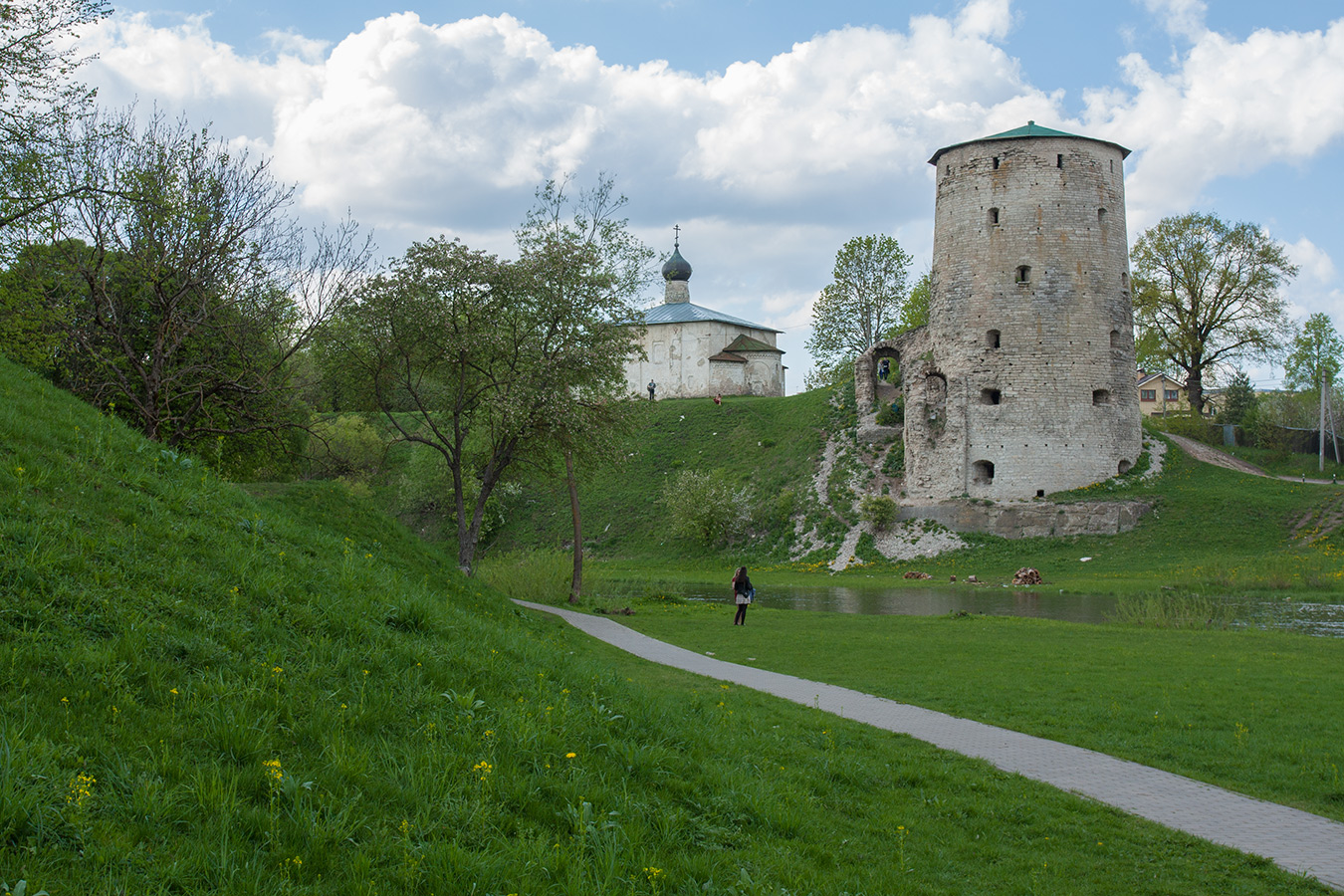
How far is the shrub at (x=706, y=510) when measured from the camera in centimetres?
4128

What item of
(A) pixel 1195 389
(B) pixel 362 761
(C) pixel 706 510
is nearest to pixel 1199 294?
(A) pixel 1195 389

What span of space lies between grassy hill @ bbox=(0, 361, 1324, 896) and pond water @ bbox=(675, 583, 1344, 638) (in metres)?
14.4

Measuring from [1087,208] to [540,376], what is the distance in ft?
90.5

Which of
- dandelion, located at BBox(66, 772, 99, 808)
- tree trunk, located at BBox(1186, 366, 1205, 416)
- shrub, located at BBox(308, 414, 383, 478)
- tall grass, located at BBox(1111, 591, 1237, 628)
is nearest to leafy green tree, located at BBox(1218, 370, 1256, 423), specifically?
tree trunk, located at BBox(1186, 366, 1205, 416)

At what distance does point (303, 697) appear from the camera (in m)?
5.18

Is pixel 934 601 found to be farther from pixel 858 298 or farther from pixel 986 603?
pixel 858 298

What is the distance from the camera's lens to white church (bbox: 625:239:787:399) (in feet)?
214

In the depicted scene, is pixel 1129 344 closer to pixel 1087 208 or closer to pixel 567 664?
pixel 1087 208

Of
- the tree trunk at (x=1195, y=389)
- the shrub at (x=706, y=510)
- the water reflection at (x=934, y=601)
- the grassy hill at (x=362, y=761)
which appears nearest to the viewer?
the grassy hill at (x=362, y=761)

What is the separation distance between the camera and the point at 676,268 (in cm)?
7319

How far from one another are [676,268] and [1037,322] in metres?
39.4

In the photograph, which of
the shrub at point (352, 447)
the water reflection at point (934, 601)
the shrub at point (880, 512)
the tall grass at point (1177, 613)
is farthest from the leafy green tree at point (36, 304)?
the shrub at point (880, 512)

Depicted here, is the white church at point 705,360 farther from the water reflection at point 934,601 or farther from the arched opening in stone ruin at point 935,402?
the water reflection at point 934,601

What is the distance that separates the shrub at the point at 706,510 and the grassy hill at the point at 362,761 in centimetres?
3316
